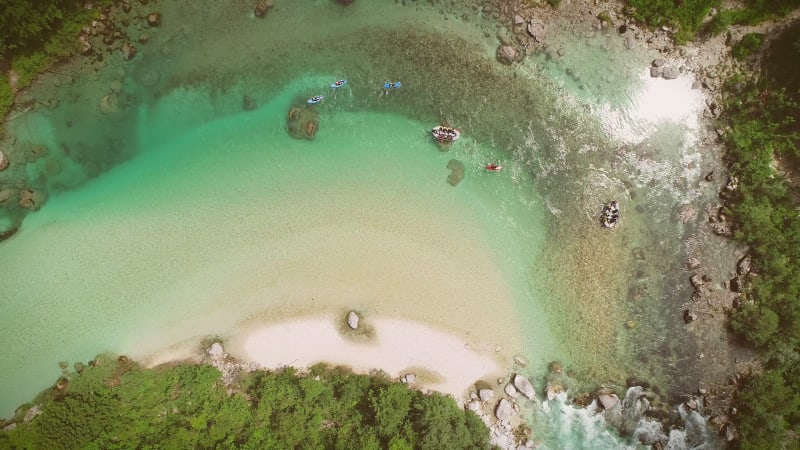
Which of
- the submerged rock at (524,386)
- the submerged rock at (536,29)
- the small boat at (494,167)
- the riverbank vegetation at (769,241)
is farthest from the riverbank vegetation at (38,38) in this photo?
the riverbank vegetation at (769,241)

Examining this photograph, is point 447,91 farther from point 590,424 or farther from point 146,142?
point 590,424

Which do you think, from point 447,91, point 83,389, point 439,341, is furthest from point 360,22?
point 83,389

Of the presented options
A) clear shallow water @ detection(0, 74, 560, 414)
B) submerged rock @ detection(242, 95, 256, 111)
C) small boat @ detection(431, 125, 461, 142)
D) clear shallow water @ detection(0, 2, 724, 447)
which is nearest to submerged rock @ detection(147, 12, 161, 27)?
clear shallow water @ detection(0, 2, 724, 447)

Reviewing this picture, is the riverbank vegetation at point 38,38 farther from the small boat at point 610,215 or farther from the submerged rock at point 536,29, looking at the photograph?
the small boat at point 610,215

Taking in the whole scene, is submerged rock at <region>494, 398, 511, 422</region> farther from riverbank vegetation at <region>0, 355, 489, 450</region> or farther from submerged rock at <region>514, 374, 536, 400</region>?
riverbank vegetation at <region>0, 355, 489, 450</region>

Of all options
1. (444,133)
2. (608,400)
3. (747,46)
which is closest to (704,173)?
(747,46)

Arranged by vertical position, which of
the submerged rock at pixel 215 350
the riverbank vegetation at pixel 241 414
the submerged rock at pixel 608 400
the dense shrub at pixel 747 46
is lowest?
the riverbank vegetation at pixel 241 414
